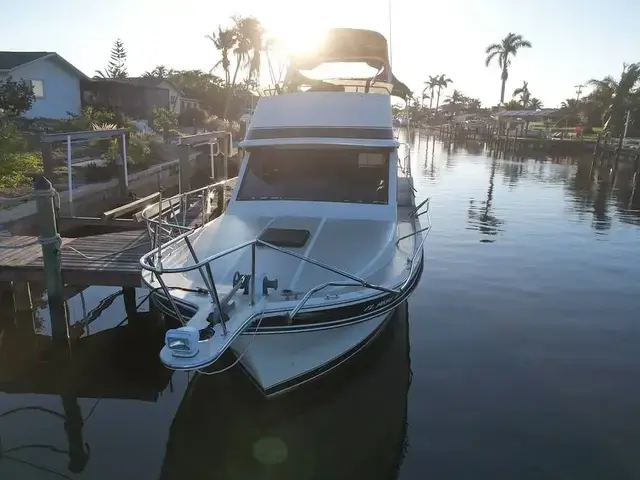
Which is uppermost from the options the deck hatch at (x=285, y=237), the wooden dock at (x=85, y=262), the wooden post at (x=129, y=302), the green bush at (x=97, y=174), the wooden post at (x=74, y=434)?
the deck hatch at (x=285, y=237)

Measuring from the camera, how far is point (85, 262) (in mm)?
8234

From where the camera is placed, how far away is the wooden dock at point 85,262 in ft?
25.9

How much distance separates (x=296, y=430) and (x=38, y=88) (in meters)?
30.9

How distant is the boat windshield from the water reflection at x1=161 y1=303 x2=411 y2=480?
9.35 ft

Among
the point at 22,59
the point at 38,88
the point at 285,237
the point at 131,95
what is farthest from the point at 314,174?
the point at 131,95

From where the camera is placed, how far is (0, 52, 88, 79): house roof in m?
27.8

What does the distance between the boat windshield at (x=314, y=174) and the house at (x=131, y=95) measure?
29.9 meters

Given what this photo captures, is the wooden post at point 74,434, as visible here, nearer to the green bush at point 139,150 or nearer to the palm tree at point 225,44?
the green bush at point 139,150

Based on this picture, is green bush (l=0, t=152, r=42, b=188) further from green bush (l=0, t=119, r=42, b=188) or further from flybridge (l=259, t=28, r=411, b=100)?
flybridge (l=259, t=28, r=411, b=100)

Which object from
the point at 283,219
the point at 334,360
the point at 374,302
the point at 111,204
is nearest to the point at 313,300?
the point at 374,302

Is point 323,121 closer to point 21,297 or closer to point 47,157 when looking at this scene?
point 21,297

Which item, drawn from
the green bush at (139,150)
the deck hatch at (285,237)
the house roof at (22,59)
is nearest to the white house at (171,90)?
the house roof at (22,59)

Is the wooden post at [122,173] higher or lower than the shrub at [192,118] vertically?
lower

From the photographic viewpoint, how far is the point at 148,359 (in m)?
8.00
